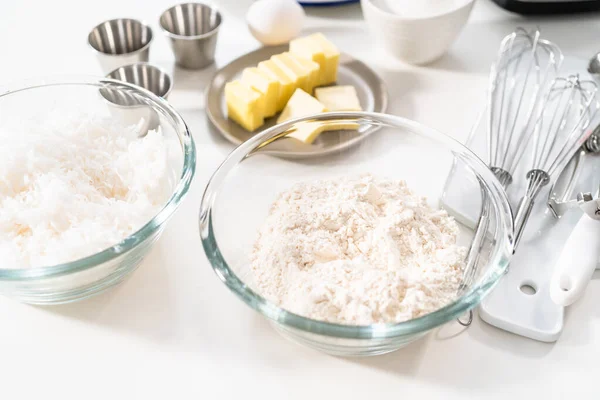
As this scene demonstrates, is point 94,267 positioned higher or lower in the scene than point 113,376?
higher

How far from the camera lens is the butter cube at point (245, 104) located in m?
0.90

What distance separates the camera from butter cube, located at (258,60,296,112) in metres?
0.93

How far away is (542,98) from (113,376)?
73 cm

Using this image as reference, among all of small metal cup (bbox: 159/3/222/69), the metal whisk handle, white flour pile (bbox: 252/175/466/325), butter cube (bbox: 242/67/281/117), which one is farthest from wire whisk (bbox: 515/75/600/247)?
small metal cup (bbox: 159/3/222/69)

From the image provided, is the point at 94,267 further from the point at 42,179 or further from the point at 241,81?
the point at 241,81

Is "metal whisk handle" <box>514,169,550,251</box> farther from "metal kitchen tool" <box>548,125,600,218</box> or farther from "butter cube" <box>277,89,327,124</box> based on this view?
"butter cube" <box>277,89,327,124</box>

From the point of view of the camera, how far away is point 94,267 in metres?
0.64

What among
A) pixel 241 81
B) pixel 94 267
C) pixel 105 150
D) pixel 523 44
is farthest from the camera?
pixel 523 44

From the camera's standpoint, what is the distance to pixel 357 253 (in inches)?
26.4

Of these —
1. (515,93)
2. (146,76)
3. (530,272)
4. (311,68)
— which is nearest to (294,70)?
(311,68)

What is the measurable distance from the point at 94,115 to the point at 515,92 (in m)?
0.64

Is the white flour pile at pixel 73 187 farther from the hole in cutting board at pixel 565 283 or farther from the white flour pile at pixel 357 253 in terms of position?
the hole in cutting board at pixel 565 283

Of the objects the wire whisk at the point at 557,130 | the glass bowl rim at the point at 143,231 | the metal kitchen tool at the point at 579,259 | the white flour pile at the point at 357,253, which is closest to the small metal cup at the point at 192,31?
the glass bowl rim at the point at 143,231

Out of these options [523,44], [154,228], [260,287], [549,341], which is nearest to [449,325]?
[549,341]
